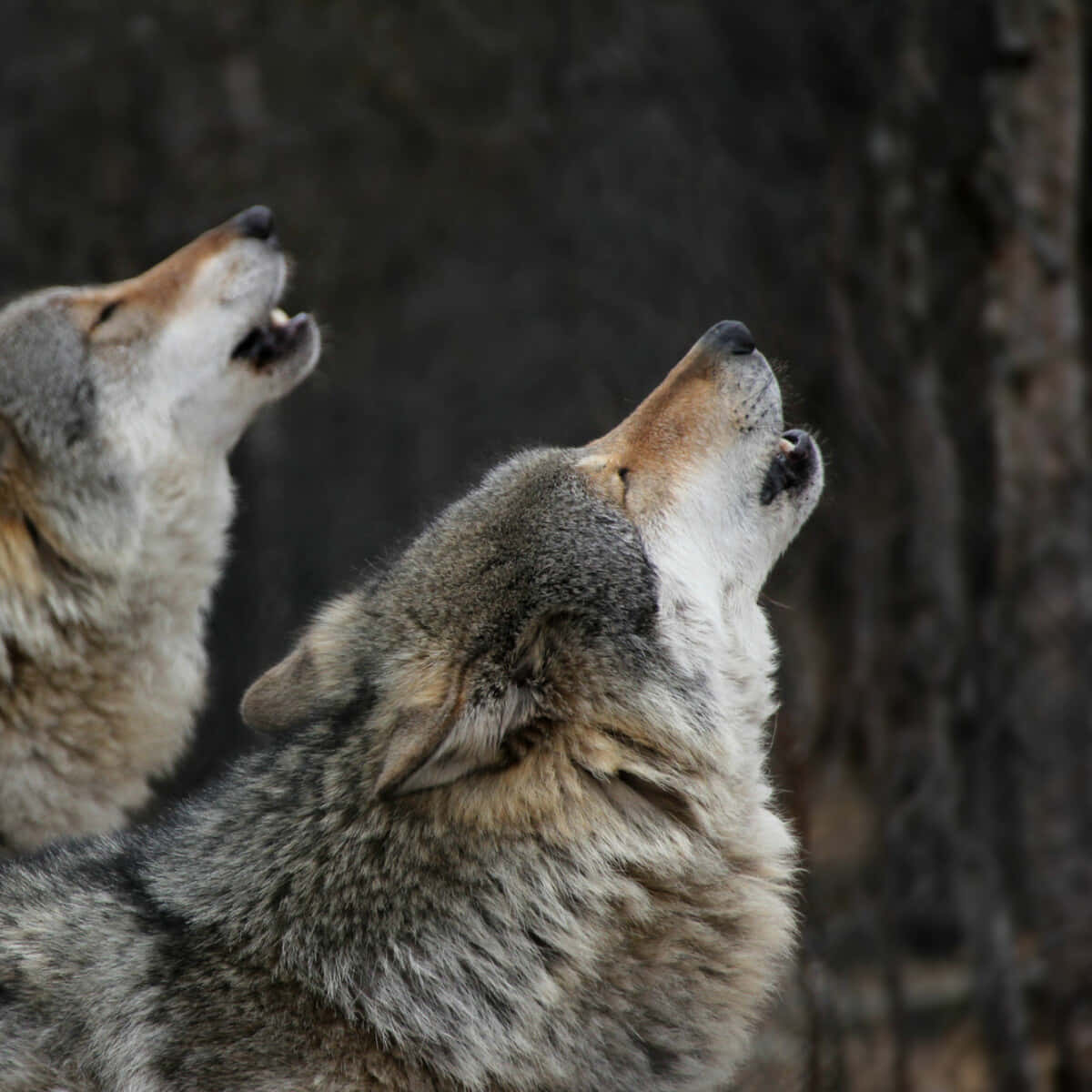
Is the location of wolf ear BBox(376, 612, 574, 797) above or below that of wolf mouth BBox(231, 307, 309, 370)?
below

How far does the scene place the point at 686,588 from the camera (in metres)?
3.12

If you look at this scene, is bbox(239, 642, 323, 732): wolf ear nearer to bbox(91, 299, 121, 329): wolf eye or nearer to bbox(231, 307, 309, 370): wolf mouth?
bbox(231, 307, 309, 370): wolf mouth

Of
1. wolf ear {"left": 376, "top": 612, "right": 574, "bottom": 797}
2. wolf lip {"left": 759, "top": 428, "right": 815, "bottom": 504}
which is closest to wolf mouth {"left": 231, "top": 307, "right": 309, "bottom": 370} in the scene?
wolf lip {"left": 759, "top": 428, "right": 815, "bottom": 504}

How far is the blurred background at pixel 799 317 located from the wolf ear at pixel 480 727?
2280mm

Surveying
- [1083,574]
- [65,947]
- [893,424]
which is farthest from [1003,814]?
[65,947]

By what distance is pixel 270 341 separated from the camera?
504 cm

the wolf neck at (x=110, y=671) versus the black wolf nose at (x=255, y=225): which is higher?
the black wolf nose at (x=255, y=225)

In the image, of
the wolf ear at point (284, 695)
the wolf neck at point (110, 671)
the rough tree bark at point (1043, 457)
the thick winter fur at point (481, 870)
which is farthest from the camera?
the rough tree bark at point (1043, 457)

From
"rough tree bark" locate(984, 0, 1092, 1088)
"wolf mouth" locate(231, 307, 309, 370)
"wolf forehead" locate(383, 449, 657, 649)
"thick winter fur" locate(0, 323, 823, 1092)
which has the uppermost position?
"wolf mouth" locate(231, 307, 309, 370)

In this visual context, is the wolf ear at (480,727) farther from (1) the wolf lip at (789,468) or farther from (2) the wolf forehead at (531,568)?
(1) the wolf lip at (789,468)

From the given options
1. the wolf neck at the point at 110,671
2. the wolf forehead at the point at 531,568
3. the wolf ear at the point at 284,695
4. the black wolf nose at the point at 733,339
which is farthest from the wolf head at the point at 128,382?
the black wolf nose at the point at 733,339

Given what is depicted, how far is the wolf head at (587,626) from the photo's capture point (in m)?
2.84

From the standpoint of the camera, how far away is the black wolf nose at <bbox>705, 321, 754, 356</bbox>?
3.57 metres

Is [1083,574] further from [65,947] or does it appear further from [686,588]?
[65,947]
